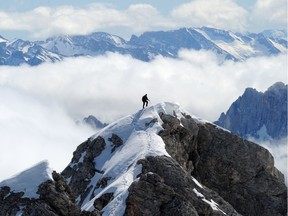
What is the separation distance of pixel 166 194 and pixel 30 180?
14847 mm

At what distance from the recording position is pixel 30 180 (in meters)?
58.7

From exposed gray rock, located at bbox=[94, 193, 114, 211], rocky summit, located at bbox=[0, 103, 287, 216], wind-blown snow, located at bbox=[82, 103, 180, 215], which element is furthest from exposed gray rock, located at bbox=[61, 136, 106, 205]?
exposed gray rock, located at bbox=[94, 193, 114, 211]

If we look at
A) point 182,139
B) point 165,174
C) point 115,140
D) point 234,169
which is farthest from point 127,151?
point 234,169

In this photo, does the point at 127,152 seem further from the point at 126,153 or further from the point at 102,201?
the point at 102,201

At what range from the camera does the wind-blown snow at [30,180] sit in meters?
57.4

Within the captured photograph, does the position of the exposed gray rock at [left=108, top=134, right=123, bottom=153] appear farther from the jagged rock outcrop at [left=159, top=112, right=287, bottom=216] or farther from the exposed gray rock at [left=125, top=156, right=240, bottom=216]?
the exposed gray rock at [left=125, top=156, right=240, bottom=216]

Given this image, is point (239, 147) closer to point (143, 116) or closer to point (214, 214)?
point (143, 116)

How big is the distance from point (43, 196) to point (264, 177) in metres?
46.3

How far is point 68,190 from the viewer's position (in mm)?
61531

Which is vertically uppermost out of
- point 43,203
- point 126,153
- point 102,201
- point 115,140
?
point 43,203

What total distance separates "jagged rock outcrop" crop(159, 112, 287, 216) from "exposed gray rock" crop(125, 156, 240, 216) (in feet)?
56.0

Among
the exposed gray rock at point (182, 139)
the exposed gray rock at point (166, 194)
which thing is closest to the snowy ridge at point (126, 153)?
the exposed gray rock at point (166, 194)

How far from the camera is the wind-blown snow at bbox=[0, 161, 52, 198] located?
5738 cm

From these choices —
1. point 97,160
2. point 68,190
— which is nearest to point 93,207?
point 68,190
